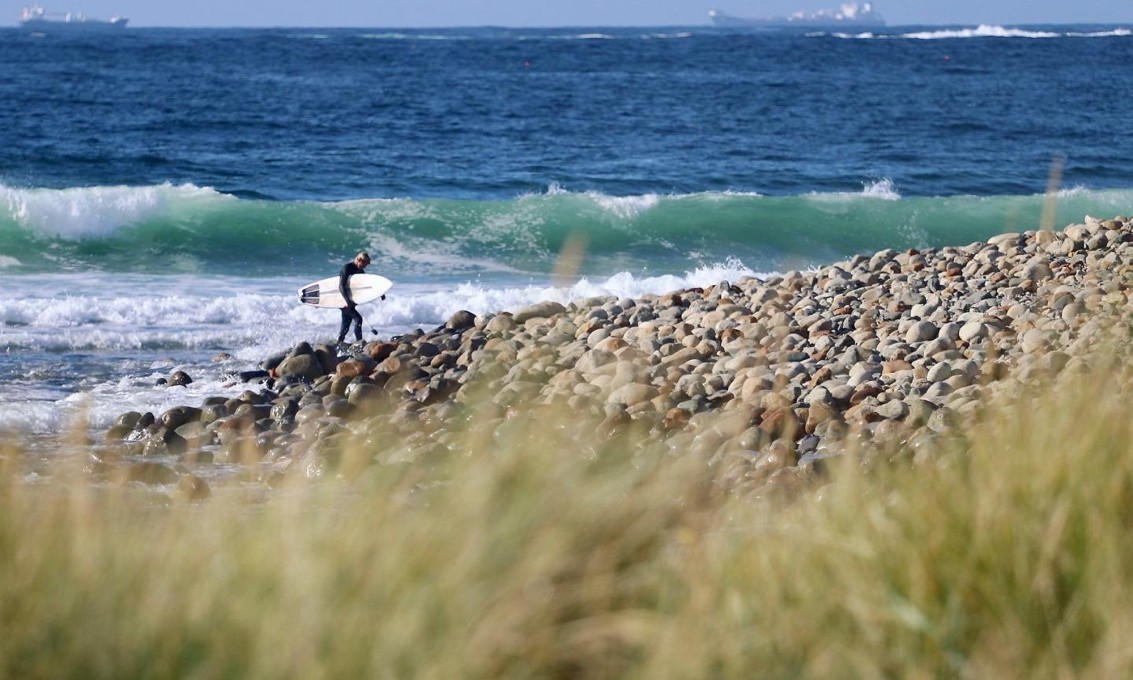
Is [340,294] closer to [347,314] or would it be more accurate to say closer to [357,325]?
[347,314]

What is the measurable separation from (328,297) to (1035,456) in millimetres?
11411

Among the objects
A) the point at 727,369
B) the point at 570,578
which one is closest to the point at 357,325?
the point at 727,369

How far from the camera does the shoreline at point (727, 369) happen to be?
8172 millimetres

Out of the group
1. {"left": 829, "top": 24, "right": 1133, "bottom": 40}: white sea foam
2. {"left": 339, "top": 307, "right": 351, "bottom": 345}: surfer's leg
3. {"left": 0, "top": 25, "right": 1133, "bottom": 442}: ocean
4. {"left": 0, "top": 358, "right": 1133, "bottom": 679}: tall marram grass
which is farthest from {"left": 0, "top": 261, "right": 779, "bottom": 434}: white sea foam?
{"left": 829, "top": 24, "right": 1133, "bottom": 40}: white sea foam

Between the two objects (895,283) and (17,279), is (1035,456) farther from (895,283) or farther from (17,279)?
(17,279)

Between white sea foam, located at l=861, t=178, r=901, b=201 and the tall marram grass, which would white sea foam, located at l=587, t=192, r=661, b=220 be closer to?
white sea foam, located at l=861, t=178, r=901, b=201

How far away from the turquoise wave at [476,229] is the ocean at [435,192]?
0.22 feet

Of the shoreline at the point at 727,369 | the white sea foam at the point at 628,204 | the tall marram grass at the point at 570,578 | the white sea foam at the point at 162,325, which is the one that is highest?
the tall marram grass at the point at 570,578

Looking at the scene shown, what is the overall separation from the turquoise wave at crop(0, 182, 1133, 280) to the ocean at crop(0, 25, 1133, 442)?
68 millimetres

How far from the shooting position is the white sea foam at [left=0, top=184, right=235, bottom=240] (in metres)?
21.3

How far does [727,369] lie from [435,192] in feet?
56.9

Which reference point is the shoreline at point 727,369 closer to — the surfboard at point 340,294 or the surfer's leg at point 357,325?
the surfer's leg at point 357,325

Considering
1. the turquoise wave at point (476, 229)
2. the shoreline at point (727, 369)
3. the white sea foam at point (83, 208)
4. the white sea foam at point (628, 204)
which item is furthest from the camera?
the white sea foam at point (628, 204)

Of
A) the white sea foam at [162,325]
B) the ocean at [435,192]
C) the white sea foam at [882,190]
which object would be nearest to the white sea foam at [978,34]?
the ocean at [435,192]
